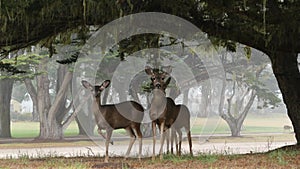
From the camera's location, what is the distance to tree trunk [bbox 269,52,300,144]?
1084 centimetres

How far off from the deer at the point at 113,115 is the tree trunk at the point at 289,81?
3.17 metres

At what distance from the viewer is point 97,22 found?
9.41m

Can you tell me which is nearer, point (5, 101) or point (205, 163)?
point (205, 163)

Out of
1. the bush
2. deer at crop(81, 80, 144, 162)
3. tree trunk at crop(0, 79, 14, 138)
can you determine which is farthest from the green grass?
deer at crop(81, 80, 144, 162)

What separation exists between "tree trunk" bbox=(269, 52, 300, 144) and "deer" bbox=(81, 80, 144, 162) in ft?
10.4

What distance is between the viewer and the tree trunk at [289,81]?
35.6ft

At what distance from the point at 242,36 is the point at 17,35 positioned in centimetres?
421

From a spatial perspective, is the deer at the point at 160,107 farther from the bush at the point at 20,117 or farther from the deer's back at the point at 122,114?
the bush at the point at 20,117

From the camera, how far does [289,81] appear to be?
10938 millimetres

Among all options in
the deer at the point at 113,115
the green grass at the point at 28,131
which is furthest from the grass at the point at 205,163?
the green grass at the point at 28,131

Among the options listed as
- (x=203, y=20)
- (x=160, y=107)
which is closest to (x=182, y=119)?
(x=160, y=107)

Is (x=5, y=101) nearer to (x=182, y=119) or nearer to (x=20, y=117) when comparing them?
(x=182, y=119)

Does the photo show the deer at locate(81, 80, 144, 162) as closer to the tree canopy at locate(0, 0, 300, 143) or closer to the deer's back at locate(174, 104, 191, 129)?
the deer's back at locate(174, 104, 191, 129)

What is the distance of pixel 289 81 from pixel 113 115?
390cm
